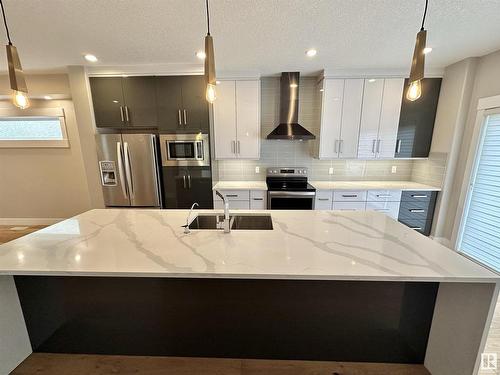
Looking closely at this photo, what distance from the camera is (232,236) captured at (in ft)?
4.77

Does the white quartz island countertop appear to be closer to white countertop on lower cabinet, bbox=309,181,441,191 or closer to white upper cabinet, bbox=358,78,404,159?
white countertop on lower cabinet, bbox=309,181,441,191

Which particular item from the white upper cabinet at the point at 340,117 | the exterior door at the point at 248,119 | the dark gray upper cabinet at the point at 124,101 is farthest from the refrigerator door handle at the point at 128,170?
the white upper cabinet at the point at 340,117

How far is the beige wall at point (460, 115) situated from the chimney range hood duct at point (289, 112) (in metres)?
1.81

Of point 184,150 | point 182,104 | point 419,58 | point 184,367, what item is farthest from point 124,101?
point 419,58

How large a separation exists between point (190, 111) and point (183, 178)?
100 centimetres

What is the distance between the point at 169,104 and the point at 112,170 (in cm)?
130

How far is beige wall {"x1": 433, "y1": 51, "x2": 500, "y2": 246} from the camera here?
8.31ft

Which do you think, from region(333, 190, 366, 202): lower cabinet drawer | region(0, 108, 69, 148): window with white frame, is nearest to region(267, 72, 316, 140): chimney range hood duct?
region(333, 190, 366, 202): lower cabinet drawer

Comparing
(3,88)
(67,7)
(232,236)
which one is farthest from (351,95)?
(3,88)

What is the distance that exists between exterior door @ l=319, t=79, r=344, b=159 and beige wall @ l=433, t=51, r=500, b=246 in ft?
4.61

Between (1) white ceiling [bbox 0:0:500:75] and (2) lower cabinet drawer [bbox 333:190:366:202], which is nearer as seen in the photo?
(1) white ceiling [bbox 0:0:500:75]

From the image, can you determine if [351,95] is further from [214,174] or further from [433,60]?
[214,174]

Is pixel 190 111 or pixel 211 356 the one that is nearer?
pixel 211 356

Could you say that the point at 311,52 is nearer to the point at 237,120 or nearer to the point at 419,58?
the point at 237,120
